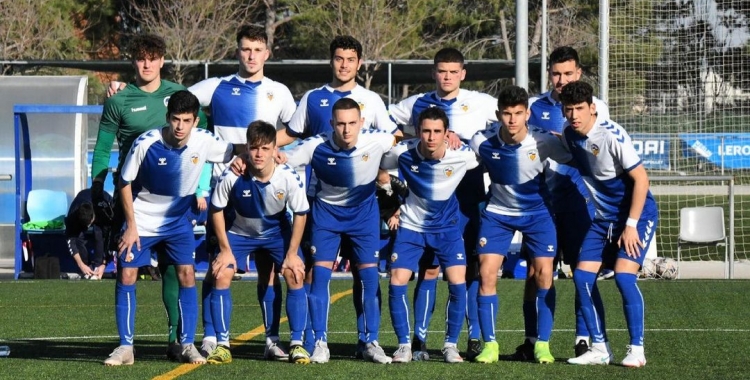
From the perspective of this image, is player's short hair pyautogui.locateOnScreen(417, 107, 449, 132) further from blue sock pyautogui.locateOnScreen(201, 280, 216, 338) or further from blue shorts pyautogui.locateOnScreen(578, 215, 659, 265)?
blue sock pyautogui.locateOnScreen(201, 280, 216, 338)

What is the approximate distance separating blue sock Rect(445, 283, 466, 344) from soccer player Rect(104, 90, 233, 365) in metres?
1.66

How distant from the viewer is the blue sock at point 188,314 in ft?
27.3

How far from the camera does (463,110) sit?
8906mm

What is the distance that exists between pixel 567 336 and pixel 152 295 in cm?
579

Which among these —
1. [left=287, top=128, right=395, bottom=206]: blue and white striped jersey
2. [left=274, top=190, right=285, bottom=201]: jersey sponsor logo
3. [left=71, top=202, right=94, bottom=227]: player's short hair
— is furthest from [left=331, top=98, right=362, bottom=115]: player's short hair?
[left=71, top=202, right=94, bottom=227]: player's short hair

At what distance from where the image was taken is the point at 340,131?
817 cm

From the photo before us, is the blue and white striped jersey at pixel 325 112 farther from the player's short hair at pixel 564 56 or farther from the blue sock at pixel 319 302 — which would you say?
the player's short hair at pixel 564 56

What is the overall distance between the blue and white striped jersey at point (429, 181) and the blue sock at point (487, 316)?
553 millimetres

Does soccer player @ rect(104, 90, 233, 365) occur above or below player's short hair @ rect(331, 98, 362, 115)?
below

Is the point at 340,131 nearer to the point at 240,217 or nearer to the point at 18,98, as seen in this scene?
the point at 240,217

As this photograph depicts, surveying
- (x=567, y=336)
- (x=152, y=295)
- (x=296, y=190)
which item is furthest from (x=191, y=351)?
(x=152, y=295)

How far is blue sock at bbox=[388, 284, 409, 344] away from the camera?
8.35 metres

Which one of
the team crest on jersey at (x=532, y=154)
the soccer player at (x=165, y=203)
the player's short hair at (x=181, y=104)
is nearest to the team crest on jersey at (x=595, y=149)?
the team crest on jersey at (x=532, y=154)

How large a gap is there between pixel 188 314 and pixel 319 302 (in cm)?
89
